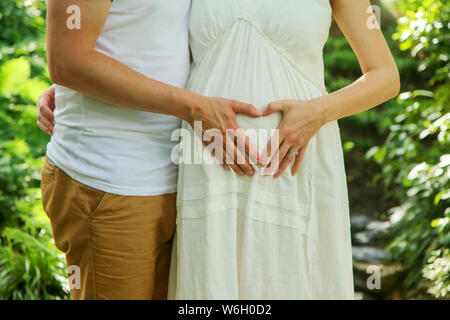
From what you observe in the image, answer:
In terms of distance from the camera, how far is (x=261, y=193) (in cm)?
140

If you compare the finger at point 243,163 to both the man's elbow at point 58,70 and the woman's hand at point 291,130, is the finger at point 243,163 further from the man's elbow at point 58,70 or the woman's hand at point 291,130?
the man's elbow at point 58,70

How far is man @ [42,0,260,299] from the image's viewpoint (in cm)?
132

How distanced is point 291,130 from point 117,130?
526 mm

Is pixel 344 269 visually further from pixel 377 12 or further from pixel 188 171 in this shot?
pixel 377 12

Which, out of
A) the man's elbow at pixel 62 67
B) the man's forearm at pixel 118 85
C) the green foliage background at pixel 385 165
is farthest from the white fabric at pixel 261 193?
the green foliage background at pixel 385 165

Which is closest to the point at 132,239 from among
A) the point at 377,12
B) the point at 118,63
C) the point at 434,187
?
the point at 118,63

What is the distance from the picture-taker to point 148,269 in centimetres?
153

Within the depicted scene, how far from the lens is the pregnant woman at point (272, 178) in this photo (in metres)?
1.38

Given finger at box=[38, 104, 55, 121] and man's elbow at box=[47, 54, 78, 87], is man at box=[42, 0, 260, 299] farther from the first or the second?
finger at box=[38, 104, 55, 121]

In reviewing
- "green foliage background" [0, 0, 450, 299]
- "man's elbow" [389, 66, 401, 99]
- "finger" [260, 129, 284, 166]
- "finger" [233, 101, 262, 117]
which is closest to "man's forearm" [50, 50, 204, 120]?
"finger" [233, 101, 262, 117]

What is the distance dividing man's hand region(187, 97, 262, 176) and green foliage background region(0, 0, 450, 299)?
1923mm

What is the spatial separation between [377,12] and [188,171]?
0.81 meters

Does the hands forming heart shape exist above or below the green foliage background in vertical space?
below

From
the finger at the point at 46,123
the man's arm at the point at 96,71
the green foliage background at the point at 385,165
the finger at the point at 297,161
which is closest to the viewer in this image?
the man's arm at the point at 96,71
